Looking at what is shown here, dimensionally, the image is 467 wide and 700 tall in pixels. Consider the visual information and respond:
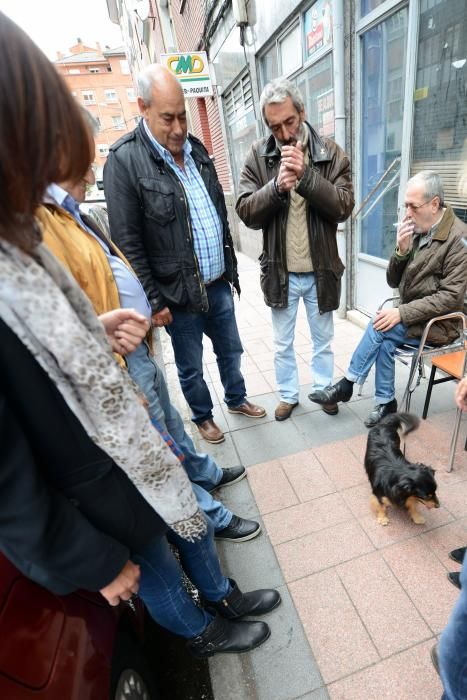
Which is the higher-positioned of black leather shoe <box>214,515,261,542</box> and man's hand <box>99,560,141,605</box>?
man's hand <box>99,560,141,605</box>

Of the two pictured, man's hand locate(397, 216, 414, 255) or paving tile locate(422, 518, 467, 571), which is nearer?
paving tile locate(422, 518, 467, 571)

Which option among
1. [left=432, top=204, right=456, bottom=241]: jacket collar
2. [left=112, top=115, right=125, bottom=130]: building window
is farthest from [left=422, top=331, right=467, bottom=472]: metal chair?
[left=112, top=115, right=125, bottom=130]: building window

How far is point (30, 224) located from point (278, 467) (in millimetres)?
2176

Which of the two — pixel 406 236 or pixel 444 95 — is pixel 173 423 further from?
pixel 444 95

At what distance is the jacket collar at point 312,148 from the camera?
239 centimetres

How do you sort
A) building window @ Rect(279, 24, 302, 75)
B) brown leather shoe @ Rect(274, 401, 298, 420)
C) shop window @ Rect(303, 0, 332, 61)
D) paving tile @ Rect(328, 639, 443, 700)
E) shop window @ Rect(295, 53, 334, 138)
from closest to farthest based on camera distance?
paving tile @ Rect(328, 639, 443, 700)
brown leather shoe @ Rect(274, 401, 298, 420)
shop window @ Rect(303, 0, 332, 61)
shop window @ Rect(295, 53, 334, 138)
building window @ Rect(279, 24, 302, 75)

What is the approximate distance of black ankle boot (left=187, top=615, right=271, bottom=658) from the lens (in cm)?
147

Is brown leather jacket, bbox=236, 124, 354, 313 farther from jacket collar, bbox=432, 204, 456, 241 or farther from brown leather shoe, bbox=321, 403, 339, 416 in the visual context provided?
brown leather shoe, bbox=321, 403, 339, 416

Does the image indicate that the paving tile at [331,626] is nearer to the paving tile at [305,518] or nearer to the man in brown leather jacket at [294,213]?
the paving tile at [305,518]

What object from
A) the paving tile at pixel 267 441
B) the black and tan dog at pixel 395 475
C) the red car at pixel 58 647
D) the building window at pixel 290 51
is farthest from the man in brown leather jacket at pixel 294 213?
the building window at pixel 290 51

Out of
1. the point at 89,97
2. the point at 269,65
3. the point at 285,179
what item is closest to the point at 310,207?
the point at 285,179

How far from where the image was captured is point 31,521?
0.79 metres

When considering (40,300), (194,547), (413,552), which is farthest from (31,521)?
(413,552)

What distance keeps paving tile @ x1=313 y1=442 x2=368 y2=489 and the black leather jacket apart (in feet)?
4.20
